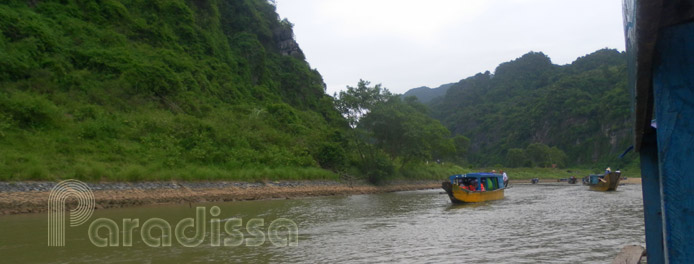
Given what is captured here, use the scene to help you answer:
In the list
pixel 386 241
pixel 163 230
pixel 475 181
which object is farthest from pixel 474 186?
pixel 163 230

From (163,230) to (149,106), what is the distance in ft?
62.1

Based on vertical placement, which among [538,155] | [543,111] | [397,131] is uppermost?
[543,111]

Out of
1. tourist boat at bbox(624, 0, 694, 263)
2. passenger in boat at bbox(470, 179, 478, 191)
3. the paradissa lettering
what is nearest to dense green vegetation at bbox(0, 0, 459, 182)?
the paradissa lettering

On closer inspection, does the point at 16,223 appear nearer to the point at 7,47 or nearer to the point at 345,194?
the point at 7,47

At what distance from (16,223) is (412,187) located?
33.5 meters

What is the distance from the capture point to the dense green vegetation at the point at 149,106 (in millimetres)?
19141

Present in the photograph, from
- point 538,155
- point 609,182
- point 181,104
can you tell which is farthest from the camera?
point 538,155

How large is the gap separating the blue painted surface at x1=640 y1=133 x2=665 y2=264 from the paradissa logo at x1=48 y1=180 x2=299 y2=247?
694 cm

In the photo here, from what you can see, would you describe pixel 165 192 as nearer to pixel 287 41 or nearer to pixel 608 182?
pixel 608 182

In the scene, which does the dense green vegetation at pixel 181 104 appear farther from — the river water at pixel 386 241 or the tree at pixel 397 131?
the river water at pixel 386 241

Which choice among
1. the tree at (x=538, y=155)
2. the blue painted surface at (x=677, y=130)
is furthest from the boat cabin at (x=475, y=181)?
the tree at (x=538, y=155)

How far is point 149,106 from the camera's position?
93.1 ft

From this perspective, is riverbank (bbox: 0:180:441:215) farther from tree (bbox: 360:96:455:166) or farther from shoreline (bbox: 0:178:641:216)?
tree (bbox: 360:96:455:166)

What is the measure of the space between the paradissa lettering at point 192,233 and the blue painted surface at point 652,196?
6925 millimetres
